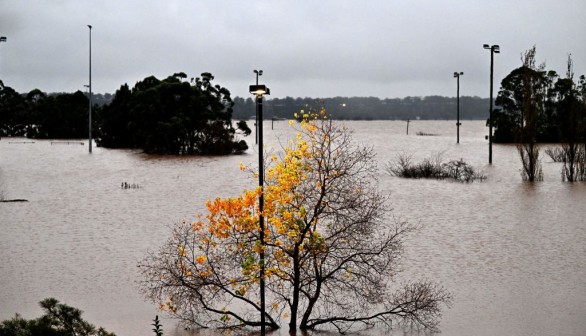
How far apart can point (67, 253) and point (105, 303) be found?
5.58 metres

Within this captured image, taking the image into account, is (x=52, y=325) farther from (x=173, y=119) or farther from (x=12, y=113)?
(x=12, y=113)

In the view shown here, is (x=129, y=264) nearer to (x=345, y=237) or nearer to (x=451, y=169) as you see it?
(x=345, y=237)

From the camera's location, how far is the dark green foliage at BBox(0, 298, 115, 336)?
851 cm

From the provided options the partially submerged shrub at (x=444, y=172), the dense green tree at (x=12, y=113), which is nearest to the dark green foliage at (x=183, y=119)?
the partially submerged shrub at (x=444, y=172)

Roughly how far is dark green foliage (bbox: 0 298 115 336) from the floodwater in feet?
10.9

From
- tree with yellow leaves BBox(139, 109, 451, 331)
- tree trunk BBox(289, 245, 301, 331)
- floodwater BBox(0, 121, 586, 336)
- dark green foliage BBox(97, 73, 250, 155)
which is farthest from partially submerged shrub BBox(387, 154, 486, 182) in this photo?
tree trunk BBox(289, 245, 301, 331)

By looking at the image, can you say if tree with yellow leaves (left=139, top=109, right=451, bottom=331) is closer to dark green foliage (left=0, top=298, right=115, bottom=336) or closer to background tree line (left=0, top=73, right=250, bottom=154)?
dark green foliage (left=0, top=298, right=115, bottom=336)

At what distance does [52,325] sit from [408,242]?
13.5m

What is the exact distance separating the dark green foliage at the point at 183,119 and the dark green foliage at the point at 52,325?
5206 cm

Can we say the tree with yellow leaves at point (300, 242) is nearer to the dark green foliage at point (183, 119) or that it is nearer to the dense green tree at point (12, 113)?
the dark green foliage at point (183, 119)

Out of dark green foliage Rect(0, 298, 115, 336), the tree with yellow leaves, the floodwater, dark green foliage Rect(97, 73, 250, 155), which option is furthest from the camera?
dark green foliage Rect(97, 73, 250, 155)

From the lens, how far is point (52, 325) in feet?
31.5

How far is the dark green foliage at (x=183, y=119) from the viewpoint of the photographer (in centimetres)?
6238

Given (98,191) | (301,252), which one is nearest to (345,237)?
(301,252)
